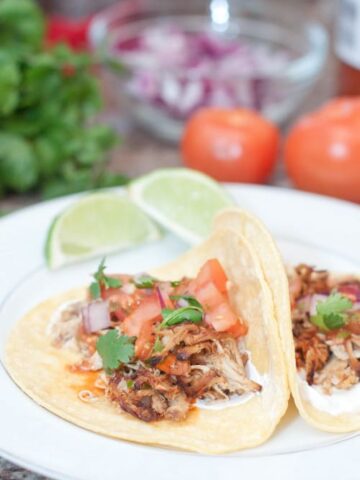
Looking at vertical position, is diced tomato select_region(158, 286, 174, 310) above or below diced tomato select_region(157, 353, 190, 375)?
above

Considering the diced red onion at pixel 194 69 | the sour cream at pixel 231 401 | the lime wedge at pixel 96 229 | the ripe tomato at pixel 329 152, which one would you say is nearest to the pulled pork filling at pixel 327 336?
the sour cream at pixel 231 401

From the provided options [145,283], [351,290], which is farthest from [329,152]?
[145,283]

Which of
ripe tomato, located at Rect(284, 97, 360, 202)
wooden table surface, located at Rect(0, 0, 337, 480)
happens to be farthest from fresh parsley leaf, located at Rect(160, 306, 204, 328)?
wooden table surface, located at Rect(0, 0, 337, 480)

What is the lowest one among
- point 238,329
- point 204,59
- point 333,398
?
point 333,398

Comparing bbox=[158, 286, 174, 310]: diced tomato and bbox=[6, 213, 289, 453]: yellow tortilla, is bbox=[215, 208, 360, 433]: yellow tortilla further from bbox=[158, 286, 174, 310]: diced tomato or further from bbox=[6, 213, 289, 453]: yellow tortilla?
bbox=[158, 286, 174, 310]: diced tomato

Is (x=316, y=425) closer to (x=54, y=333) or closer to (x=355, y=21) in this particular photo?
(x=54, y=333)

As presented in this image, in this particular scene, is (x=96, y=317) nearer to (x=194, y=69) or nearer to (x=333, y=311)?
(x=333, y=311)
